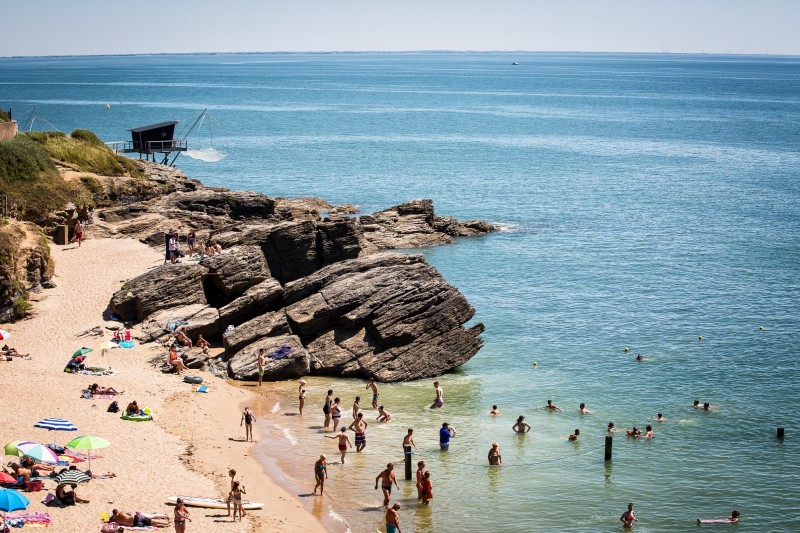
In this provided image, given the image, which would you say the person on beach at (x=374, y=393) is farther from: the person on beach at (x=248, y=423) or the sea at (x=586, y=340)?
the person on beach at (x=248, y=423)

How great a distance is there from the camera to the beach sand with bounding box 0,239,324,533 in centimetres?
2383

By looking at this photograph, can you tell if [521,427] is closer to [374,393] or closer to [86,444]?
[374,393]

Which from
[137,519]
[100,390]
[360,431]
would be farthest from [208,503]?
[100,390]

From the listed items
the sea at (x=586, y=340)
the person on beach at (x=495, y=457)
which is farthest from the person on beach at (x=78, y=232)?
the person on beach at (x=495, y=457)

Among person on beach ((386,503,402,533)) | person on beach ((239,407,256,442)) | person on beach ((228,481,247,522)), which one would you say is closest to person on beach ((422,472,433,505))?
person on beach ((386,503,402,533))

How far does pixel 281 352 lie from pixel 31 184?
21842mm

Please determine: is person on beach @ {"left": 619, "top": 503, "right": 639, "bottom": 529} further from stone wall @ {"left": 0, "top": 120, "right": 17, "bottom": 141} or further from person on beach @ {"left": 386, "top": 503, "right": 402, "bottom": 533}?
stone wall @ {"left": 0, "top": 120, "right": 17, "bottom": 141}

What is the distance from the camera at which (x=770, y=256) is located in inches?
2391

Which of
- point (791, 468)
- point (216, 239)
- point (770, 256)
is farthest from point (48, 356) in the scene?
point (770, 256)

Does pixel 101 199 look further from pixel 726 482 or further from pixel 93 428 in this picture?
pixel 726 482

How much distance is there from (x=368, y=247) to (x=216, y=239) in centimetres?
1186

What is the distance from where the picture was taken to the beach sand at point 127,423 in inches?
938

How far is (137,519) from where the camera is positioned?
2219 centimetres

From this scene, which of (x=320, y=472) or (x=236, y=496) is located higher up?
(x=320, y=472)
